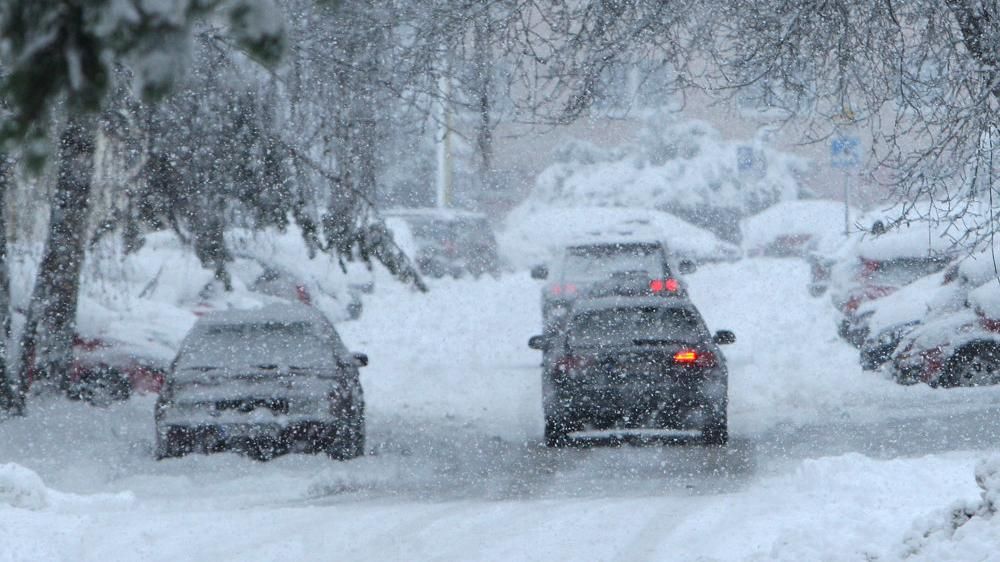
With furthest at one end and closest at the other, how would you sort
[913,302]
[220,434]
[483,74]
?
[913,302]
[220,434]
[483,74]

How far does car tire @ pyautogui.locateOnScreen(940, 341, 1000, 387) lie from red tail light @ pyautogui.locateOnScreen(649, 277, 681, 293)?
4294 millimetres

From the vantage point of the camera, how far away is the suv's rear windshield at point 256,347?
1199 cm

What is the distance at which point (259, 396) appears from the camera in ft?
38.3

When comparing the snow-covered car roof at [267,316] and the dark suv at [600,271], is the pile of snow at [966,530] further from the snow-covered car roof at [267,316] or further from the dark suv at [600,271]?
the dark suv at [600,271]

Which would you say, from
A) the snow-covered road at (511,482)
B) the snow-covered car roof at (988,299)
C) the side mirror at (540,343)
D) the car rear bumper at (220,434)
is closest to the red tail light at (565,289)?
the snow-covered road at (511,482)

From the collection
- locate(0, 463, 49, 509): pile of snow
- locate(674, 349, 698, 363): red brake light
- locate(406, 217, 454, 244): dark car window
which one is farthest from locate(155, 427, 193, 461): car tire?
locate(406, 217, 454, 244): dark car window

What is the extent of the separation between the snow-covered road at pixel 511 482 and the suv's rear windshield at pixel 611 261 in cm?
154

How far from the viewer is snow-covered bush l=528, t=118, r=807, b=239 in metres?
41.4

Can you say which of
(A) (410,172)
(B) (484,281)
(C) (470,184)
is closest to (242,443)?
(B) (484,281)

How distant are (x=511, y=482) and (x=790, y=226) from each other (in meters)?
Answer: 28.2

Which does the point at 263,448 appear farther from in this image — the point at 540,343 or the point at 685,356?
the point at 685,356

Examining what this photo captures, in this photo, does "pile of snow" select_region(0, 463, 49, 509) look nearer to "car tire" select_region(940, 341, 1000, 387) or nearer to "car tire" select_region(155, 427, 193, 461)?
"car tire" select_region(155, 427, 193, 461)

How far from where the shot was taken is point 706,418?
42.4ft

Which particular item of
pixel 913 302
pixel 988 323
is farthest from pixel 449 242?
pixel 988 323
